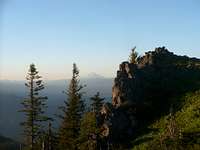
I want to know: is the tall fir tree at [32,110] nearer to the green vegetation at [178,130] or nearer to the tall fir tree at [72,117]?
the tall fir tree at [72,117]

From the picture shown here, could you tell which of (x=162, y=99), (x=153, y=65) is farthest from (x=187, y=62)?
(x=162, y=99)

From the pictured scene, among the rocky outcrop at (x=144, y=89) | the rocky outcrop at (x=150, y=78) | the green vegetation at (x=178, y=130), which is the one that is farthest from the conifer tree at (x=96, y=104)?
the green vegetation at (x=178, y=130)

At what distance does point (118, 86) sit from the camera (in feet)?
253

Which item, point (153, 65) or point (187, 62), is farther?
point (187, 62)

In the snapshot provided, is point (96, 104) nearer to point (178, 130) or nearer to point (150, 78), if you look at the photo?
point (150, 78)

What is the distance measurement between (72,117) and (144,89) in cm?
1272

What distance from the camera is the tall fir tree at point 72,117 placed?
74.6 meters

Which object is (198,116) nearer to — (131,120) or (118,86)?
(131,120)

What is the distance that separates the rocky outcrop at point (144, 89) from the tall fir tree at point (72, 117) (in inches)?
232

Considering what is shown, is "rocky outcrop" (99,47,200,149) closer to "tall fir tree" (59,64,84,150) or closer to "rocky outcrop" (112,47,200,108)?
"rocky outcrop" (112,47,200,108)

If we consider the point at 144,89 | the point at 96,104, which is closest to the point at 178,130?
the point at 96,104

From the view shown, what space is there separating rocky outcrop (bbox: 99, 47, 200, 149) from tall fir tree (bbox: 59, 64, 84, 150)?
5.89 m

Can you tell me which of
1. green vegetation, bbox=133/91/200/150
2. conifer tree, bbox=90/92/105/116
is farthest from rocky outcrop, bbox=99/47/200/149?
green vegetation, bbox=133/91/200/150

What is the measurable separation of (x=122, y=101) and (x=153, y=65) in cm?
1278
